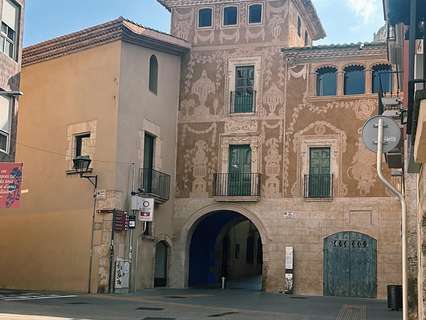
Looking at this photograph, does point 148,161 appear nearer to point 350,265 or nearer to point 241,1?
point 241,1

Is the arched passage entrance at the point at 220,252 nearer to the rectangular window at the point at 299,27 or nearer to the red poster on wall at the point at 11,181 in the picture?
the rectangular window at the point at 299,27

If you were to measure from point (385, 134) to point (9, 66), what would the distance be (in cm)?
1629

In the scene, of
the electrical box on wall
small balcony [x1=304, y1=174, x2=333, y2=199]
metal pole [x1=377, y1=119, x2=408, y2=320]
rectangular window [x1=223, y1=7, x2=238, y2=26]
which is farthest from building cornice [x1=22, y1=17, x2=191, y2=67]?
metal pole [x1=377, y1=119, x2=408, y2=320]

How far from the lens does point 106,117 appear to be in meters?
25.6

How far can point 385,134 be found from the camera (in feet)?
23.8

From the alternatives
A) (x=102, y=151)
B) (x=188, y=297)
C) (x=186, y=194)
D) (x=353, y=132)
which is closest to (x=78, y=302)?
→ (x=188, y=297)

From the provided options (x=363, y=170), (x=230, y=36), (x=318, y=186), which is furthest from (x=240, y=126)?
(x=363, y=170)

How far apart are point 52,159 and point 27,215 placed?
7.99ft

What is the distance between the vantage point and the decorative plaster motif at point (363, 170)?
88.2 ft

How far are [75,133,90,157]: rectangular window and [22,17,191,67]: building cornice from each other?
11.3ft

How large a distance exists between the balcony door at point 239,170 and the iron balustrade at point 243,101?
1.55 m

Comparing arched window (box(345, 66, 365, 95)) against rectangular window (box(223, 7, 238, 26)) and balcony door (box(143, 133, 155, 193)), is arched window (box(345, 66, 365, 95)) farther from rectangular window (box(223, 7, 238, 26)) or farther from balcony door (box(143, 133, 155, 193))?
balcony door (box(143, 133, 155, 193))

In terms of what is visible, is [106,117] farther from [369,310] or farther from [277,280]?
[369,310]

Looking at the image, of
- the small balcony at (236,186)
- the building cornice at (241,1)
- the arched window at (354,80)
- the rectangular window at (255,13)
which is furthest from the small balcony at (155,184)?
the arched window at (354,80)
